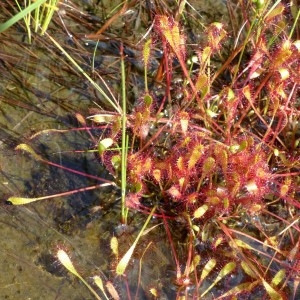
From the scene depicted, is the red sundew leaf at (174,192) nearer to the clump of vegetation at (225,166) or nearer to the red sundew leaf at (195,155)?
the clump of vegetation at (225,166)

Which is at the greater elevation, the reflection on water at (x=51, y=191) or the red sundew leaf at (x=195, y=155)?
the red sundew leaf at (x=195, y=155)

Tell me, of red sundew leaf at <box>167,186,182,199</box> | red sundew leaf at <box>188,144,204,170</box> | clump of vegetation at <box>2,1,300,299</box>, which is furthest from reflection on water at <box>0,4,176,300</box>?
red sundew leaf at <box>188,144,204,170</box>

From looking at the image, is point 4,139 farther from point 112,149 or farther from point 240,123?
point 240,123

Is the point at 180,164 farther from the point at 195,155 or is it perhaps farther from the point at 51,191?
the point at 51,191

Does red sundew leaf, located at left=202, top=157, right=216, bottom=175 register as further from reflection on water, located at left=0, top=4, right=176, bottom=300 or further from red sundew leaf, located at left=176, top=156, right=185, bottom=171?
reflection on water, located at left=0, top=4, right=176, bottom=300

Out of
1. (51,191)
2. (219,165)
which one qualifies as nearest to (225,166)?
(219,165)

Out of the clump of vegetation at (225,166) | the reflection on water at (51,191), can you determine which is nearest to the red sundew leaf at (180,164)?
the clump of vegetation at (225,166)

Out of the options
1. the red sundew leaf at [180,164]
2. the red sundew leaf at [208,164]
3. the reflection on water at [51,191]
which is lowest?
the reflection on water at [51,191]

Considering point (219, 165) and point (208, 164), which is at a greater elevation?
point (208, 164)
